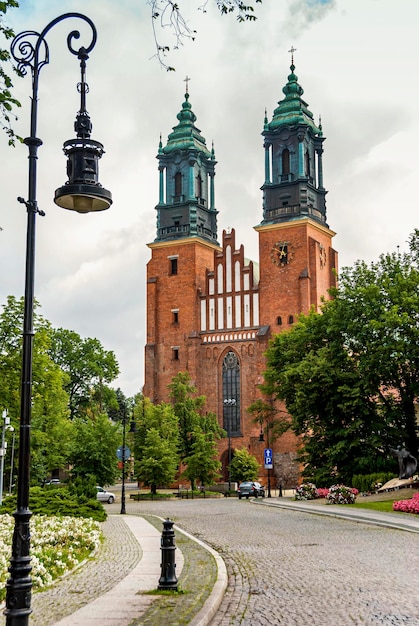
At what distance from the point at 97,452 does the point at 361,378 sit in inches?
598

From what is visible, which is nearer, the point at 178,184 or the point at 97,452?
the point at 97,452

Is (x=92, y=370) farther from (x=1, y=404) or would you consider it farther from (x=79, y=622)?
(x=79, y=622)

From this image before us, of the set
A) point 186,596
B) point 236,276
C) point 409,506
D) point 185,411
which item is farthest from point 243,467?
point 186,596

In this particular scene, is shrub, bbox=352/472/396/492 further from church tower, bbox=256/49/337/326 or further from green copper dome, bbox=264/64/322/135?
green copper dome, bbox=264/64/322/135

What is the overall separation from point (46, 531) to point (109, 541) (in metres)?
1.92

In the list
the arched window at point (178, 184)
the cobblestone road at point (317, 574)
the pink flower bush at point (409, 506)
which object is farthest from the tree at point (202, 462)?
the cobblestone road at point (317, 574)

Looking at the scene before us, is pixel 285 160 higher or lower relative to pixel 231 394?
higher

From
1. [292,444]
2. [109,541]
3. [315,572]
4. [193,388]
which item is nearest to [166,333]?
[193,388]

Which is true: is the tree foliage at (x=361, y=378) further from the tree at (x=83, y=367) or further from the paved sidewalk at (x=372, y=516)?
the tree at (x=83, y=367)

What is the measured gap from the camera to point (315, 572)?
11.5 meters

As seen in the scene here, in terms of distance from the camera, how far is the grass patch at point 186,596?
8016 mm

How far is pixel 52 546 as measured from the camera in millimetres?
14469

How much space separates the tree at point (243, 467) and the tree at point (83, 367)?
14497 mm

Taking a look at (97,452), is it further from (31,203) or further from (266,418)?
(31,203)
